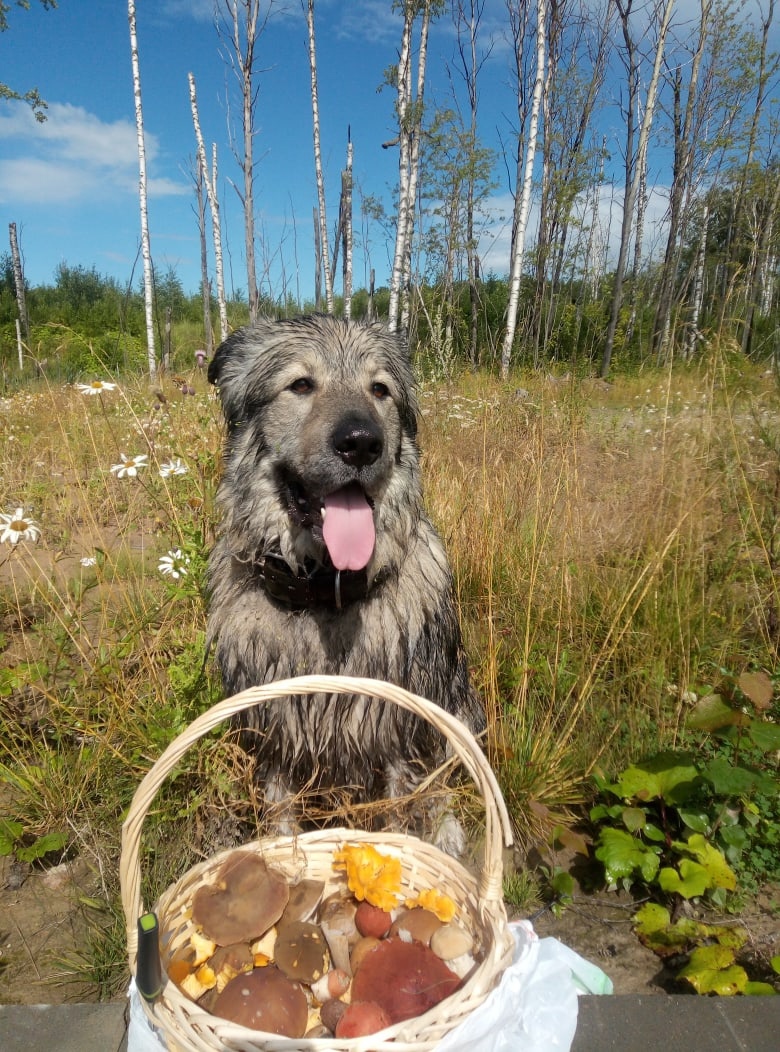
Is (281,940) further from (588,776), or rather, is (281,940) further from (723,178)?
(723,178)

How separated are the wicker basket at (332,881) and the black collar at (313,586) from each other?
1.98ft

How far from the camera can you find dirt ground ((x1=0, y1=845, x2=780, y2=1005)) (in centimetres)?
166

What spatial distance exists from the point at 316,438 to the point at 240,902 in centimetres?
129

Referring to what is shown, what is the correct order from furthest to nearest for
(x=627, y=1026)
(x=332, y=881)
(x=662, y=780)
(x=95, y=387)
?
(x=95, y=387) → (x=662, y=780) → (x=332, y=881) → (x=627, y=1026)

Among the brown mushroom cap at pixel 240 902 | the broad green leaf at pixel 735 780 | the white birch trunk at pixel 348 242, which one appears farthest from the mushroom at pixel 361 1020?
the white birch trunk at pixel 348 242

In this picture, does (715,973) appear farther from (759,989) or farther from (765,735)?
(765,735)

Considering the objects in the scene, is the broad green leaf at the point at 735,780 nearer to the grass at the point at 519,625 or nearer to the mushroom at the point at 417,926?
the grass at the point at 519,625

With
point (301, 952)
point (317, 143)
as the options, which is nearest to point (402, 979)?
point (301, 952)

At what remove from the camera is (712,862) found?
1.76 m

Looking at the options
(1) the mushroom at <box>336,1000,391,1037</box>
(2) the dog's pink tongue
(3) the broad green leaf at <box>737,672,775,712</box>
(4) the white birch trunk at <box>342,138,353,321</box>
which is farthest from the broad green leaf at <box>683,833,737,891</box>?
(4) the white birch trunk at <box>342,138,353,321</box>

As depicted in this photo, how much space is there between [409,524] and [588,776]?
3.76 ft

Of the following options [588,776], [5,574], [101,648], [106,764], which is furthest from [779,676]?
[5,574]

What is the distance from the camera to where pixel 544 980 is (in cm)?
129

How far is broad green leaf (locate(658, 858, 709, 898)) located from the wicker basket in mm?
638
